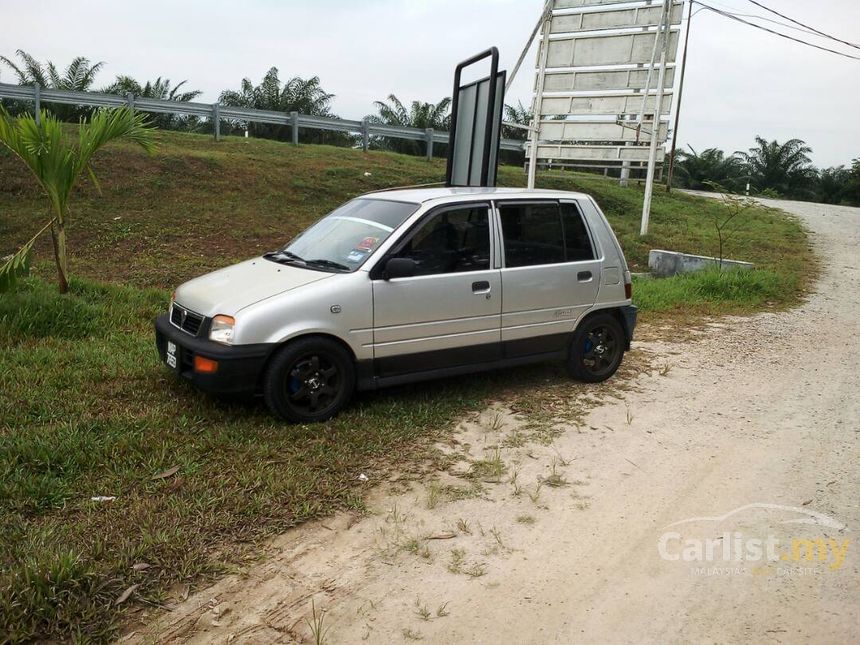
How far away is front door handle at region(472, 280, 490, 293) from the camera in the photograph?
5.38m

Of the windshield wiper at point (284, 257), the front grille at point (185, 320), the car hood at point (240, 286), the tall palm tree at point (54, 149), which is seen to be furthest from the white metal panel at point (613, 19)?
the front grille at point (185, 320)

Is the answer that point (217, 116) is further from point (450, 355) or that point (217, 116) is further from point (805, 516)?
point (805, 516)

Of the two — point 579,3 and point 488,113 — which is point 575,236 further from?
point 579,3

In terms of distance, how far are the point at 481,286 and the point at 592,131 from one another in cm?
904

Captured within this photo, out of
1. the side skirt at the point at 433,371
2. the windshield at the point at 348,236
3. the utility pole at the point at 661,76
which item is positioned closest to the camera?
the side skirt at the point at 433,371

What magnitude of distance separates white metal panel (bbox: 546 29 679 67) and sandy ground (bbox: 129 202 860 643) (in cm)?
890

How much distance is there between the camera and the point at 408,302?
509cm

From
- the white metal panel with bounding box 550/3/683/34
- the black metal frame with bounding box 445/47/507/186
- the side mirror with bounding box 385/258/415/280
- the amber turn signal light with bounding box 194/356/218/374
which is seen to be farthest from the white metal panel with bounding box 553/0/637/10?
the amber turn signal light with bounding box 194/356/218/374

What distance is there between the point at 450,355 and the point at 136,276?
19.1 ft

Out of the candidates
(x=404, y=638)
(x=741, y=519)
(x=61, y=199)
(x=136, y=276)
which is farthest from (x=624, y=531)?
(x=136, y=276)

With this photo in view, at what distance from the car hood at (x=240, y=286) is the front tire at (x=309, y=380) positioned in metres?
0.41

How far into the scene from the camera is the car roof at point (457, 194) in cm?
545

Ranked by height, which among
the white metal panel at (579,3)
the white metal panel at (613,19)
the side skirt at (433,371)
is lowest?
the side skirt at (433,371)

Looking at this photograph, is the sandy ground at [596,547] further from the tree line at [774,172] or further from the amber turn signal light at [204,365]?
the tree line at [774,172]
